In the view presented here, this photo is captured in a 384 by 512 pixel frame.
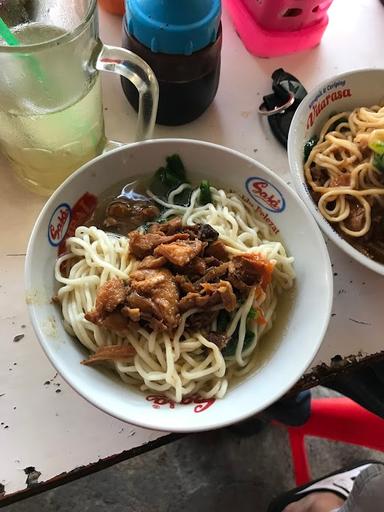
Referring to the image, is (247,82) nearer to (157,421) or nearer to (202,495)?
(157,421)

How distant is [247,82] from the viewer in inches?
43.8

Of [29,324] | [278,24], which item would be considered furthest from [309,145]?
[29,324]

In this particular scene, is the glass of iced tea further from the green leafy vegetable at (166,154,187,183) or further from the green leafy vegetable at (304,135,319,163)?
the green leafy vegetable at (304,135,319,163)

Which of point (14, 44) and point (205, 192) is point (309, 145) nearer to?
point (205, 192)

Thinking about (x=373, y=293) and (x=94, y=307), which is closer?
(x=94, y=307)

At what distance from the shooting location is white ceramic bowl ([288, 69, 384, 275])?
850 mm

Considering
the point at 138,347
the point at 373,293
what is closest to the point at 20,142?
the point at 138,347

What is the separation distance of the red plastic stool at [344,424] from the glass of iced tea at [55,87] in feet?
2.65

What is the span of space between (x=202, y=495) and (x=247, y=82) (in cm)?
98

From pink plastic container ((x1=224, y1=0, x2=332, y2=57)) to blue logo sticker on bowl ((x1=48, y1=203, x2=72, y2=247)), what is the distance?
0.57 metres

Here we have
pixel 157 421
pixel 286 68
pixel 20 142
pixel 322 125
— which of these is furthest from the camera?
pixel 286 68

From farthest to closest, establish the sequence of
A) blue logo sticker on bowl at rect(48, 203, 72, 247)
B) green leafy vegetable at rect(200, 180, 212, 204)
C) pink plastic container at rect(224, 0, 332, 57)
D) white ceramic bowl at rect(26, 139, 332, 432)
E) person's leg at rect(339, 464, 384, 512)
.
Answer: person's leg at rect(339, 464, 384, 512) → pink plastic container at rect(224, 0, 332, 57) → green leafy vegetable at rect(200, 180, 212, 204) → blue logo sticker on bowl at rect(48, 203, 72, 247) → white ceramic bowl at rect(26, 139, 332, 432)

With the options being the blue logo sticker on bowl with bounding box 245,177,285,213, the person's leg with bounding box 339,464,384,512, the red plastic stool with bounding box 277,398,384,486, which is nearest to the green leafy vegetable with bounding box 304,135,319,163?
the blue logo sticker on bowl with bounding box 245,177,285,213

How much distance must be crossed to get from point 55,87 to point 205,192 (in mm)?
273
